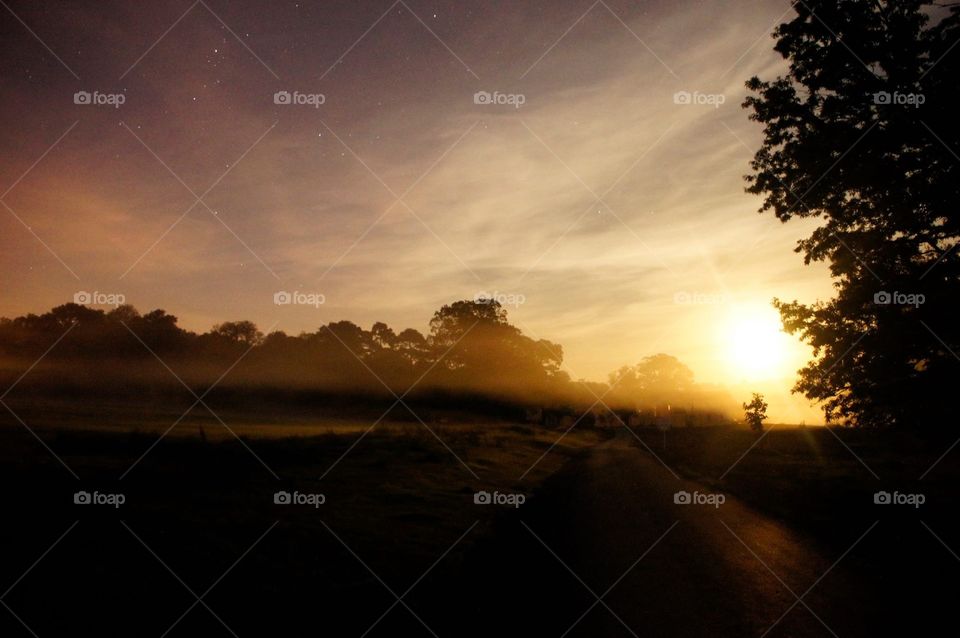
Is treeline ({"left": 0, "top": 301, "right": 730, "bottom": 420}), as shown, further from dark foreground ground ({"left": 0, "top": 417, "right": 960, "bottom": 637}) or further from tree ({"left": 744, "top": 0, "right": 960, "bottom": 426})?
tree ({"left": 744, "top": 0, "right": 960, "bottom": 426})

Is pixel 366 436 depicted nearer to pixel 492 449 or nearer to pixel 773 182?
pixel 492 449

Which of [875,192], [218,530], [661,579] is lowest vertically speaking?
[661,579]

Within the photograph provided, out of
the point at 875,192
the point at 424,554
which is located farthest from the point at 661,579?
the point at 875,192

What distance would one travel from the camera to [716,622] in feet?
22.8

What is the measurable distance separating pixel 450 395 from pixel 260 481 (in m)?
54.0

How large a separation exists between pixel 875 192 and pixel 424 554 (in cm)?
1682

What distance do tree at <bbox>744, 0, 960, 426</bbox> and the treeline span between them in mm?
42288

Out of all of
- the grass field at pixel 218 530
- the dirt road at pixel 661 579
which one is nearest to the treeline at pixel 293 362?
the grass field at pixel 218 530

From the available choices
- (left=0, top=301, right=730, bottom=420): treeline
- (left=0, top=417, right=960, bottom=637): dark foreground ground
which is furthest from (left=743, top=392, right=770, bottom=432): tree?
(left=0, top=301, right=730, bottom=420): treeline

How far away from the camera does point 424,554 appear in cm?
1082

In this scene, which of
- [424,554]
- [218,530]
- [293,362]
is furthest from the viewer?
[293,362]

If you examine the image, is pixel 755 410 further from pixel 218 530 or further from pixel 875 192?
pixel 218 530

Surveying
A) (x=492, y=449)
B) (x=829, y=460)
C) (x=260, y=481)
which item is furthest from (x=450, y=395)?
(x=260, y=481)

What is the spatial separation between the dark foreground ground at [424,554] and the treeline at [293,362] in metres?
26.9
